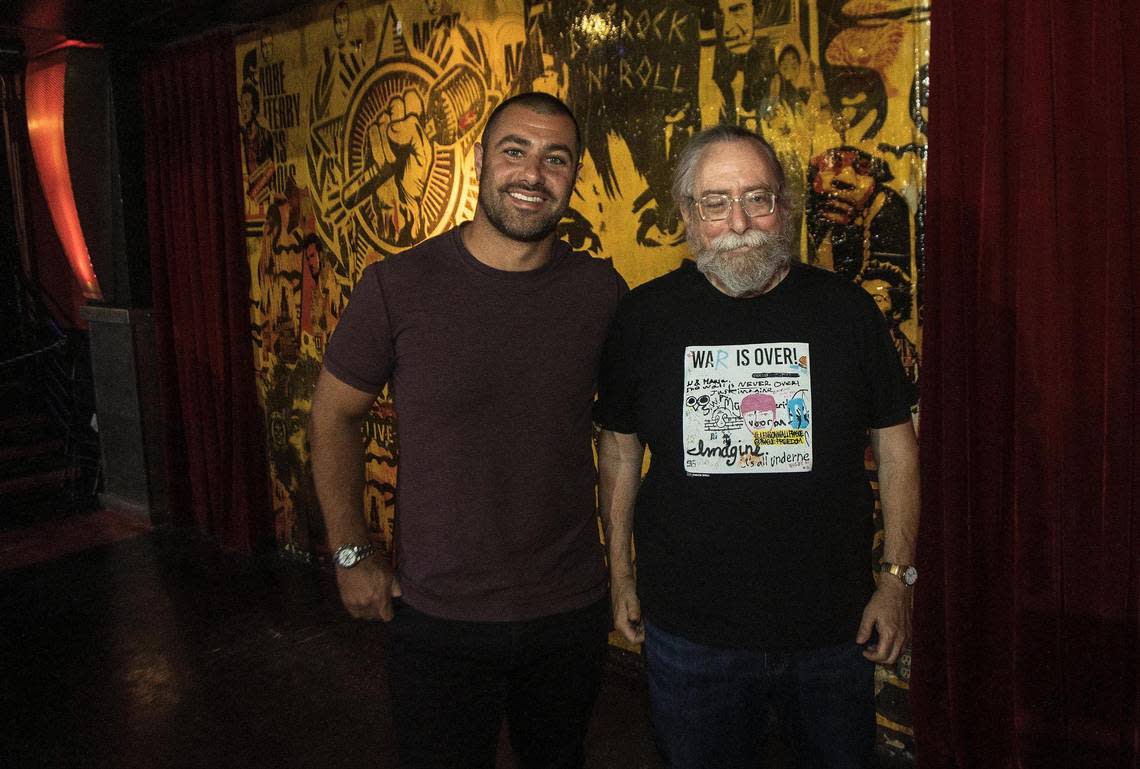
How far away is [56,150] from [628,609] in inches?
181

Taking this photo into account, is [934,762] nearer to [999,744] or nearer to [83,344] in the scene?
[999,744]

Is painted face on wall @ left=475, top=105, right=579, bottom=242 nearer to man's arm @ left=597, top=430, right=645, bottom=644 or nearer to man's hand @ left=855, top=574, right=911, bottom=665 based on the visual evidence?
man's arm @ left=597, top=430, right=645, bottom=644

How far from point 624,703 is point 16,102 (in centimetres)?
663

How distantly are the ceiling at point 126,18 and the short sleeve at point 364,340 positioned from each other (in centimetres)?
278

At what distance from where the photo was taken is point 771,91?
Result: 250cm

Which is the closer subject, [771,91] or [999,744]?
[999,744]

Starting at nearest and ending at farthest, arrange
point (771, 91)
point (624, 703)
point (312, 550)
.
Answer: point (771, 91) < point (624, 703) < point (312, 550)

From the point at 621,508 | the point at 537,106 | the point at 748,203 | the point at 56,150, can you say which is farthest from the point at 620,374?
the point at 56,150

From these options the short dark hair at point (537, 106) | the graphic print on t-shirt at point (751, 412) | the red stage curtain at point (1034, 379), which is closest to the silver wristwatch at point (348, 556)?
the graphic print on t-shirt at point (751, 412)

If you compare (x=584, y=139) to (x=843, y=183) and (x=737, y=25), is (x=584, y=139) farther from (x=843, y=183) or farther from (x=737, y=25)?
(x=843, y=183)

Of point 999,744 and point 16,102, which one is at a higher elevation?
point 16,102

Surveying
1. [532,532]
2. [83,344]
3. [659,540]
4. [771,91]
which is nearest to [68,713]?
[532,532]

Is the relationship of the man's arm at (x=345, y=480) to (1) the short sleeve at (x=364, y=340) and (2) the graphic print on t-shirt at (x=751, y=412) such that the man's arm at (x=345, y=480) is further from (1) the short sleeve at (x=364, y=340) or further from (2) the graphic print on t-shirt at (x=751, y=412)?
(2) the graphic print on t-shirt at (x=751, y=412)

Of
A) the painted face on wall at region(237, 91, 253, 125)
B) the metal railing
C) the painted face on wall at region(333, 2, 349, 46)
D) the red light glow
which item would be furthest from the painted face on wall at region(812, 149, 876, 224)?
the metal railing
